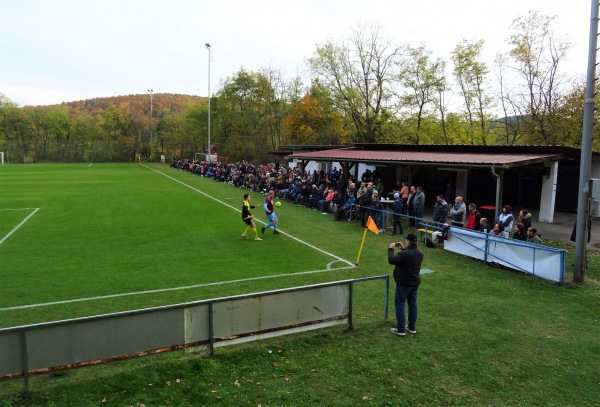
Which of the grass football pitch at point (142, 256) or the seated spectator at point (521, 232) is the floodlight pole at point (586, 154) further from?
the grass football pitch at point (142, 256)

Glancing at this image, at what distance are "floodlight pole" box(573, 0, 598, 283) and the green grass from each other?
64 cm

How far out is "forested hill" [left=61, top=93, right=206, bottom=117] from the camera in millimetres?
104600

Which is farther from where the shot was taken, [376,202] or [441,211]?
[376,202]

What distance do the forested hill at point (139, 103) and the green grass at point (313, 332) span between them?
9501 centimetres

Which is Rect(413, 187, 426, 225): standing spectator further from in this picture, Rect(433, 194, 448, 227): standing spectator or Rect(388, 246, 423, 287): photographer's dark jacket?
Rect(388, 246, 423, 287): photographer's dark jacket

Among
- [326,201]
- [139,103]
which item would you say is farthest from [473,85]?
[139,103]

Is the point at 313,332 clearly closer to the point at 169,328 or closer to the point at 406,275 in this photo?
the point at 406,275

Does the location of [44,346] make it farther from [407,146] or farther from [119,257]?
[407,146]

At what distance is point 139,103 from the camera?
111m

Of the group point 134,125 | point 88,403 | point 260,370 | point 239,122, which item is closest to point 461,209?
point 260,370

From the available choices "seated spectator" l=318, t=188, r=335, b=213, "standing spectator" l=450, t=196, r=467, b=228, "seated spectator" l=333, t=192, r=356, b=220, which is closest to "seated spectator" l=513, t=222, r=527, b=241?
"standing spectator" l=450, t=196, r=467, b=228

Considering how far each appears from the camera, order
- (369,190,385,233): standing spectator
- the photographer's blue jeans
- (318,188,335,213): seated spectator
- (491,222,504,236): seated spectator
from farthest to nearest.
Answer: (318,188,335,213): seated spectator < (369,190,385,233): standing spectator < (491,222,504,236): seated spectator < the photographer's blue jeans

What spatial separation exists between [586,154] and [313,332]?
27.8 ft

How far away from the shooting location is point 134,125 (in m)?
86.8
